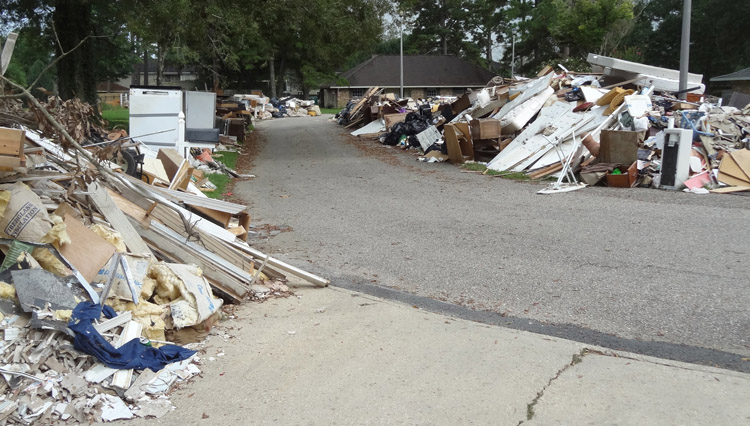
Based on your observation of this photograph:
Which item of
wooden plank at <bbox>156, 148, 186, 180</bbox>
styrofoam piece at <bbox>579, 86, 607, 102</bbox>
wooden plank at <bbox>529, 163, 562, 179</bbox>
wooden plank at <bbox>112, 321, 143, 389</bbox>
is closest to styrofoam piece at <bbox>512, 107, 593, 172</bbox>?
wooden plank at <bbox>529, 163, 562, 179</bbox>

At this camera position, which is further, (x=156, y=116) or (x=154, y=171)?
(x=156, y=116)

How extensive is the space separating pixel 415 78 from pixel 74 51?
45.8 metres

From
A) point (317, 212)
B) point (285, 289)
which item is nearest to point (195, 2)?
point (317, 212)

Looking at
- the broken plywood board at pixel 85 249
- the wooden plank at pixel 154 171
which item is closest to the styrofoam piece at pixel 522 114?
the wooden plank at pixel 154 171

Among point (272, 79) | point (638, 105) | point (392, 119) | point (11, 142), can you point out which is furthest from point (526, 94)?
point (272, 79)

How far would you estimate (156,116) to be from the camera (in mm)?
14469

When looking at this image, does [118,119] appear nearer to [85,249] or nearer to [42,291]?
[85,249]

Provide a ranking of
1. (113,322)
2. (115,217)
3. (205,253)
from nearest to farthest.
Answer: (113,322) < (115,217) < (205,253)

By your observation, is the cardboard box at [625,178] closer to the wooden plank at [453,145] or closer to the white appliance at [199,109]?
the wooden plank at [453,145]

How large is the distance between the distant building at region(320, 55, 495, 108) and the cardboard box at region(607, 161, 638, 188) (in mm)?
52074

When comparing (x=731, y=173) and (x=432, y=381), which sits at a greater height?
(x=731, y=173)

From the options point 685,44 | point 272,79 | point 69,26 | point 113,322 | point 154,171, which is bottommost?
point 113,322

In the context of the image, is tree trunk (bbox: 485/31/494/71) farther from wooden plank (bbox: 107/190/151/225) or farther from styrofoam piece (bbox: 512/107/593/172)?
wooden plank (bbox: 107/190/151/225)

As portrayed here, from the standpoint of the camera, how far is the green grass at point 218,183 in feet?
42.2
